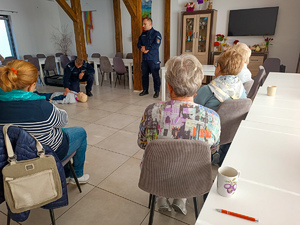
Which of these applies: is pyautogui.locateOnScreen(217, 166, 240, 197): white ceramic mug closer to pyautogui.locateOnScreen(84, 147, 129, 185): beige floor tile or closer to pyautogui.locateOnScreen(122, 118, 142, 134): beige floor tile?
pyautogui.locateOnScreen(84, 147, 129, 185): beige floor tile

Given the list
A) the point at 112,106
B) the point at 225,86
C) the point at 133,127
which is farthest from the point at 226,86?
the point at 112,106

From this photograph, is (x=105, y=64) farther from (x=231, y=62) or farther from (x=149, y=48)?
(x=231, y=62)

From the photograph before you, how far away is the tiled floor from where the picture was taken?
62.4 inches

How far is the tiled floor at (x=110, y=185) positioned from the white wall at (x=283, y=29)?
419 centimetres

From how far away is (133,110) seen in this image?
398 centimetres

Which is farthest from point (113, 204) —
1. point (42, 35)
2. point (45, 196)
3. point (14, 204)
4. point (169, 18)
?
point (42, 35)

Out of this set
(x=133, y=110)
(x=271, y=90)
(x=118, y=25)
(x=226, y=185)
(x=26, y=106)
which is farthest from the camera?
(x=118, y=25)

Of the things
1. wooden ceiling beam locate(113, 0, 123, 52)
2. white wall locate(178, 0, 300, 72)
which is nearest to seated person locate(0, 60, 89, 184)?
white wall locate(178, 0, 300, 72)

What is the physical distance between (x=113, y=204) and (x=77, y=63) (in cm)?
344

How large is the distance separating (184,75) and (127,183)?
48.5 inches

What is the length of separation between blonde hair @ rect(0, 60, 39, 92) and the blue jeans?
48 centimetres

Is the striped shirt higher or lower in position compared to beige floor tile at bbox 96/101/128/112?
higher

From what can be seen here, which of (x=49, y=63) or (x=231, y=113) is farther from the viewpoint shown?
(x=49, y=63)

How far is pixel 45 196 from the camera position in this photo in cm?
125
